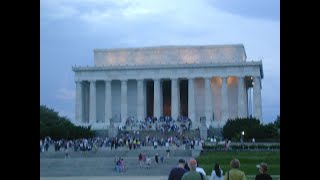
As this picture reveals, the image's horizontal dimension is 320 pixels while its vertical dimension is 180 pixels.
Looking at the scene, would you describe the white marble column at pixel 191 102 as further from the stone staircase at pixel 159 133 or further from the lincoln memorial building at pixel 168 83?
the stone staircase at pixel 159 133

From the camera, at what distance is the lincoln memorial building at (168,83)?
91.3m

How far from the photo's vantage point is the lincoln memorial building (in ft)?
300

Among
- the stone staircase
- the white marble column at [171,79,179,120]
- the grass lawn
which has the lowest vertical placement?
the grass lawn

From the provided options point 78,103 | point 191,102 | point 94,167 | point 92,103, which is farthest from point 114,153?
point 78,103

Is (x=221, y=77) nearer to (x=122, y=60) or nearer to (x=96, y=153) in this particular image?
(x=122, y=60)

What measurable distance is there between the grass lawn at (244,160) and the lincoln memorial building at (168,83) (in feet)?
115

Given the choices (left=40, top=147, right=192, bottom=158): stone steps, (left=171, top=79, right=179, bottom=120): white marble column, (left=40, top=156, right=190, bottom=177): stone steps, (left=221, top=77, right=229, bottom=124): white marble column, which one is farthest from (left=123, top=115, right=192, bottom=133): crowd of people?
(left=40, top=156, right=190, bottom=177): stone steps

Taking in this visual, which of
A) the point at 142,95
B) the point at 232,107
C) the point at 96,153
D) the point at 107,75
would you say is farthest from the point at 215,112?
the point at 96,153

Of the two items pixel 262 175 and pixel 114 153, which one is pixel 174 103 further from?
pixel 262 175

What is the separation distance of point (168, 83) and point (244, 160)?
53188 millimetres

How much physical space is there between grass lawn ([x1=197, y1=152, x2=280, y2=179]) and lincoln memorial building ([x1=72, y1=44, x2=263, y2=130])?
3497cm

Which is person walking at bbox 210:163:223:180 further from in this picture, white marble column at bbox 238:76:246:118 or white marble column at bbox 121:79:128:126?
white marble column at bbox 121:79:128:126

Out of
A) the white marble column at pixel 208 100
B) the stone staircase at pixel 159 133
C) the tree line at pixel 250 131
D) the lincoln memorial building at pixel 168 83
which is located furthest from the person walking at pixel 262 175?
the white marble column at pixel 208 100
